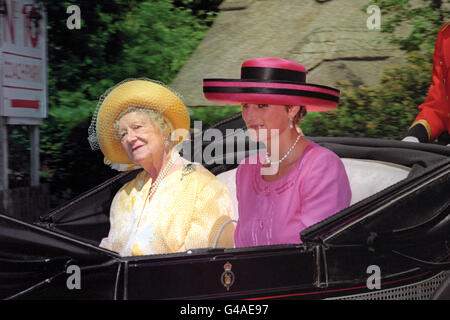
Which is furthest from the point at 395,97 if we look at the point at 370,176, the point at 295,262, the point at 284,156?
the point at 295,262

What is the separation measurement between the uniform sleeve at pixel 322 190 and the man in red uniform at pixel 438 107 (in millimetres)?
1162

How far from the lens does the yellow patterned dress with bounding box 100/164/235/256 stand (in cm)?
257

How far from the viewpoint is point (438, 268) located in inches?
104

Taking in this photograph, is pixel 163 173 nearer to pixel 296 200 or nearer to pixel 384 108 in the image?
pixel 296 200

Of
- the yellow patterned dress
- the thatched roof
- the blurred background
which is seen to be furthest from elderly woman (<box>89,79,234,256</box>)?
the thatched roof

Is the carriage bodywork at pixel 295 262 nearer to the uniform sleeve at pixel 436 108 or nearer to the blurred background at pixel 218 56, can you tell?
the uniform sleeve at pixel 436 108

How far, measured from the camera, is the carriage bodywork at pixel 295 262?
2.15 meters

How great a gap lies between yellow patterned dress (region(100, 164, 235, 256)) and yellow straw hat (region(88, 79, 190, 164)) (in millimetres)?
196

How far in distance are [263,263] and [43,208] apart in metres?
4.50

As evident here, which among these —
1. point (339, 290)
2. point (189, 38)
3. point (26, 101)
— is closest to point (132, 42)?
point (189, 38)

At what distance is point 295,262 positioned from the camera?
236 cm

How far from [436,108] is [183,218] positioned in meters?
1.82

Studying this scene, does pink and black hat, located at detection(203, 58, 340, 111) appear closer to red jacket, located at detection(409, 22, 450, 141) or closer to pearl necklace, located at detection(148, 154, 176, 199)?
pearl necklace, located at detection(148, 154, 176, 199)
